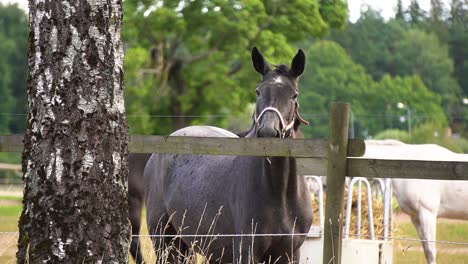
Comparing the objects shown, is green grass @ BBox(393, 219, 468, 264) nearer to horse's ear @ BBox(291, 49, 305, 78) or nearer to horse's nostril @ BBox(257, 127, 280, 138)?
horse's ear @ BBox(291, 49, 305, 78)

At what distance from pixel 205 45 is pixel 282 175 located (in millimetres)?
32578

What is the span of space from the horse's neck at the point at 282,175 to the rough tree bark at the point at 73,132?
269 cm

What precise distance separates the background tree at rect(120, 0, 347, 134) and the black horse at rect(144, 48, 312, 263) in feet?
93.7

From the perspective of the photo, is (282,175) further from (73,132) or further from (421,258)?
(421,258)

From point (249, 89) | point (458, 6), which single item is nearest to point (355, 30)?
point (458, 6)

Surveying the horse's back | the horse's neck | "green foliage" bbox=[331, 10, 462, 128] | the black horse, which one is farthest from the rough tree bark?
"green foliage" bbox=[331, 10, 462, 128]

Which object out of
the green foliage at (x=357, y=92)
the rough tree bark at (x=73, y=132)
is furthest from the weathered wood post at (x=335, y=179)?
the green foliage at (x=357, y=92)

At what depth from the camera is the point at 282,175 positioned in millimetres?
6996

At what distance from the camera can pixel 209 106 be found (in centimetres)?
3800

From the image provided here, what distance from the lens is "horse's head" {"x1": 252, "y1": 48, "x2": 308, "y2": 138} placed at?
698cm

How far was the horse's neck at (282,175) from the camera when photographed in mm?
6988

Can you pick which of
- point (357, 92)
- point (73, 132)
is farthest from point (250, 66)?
point (357, 92)

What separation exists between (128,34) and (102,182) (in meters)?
32.6

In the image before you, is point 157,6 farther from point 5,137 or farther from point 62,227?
point 62,227
